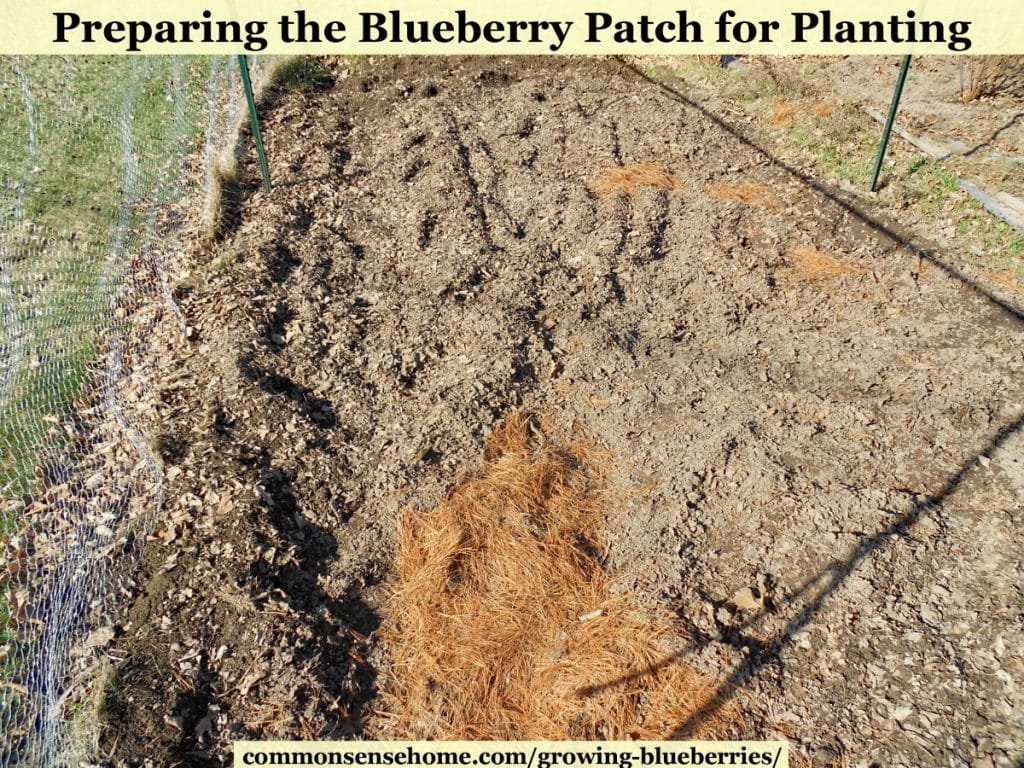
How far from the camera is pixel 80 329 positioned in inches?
182

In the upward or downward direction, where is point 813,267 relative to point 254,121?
downward

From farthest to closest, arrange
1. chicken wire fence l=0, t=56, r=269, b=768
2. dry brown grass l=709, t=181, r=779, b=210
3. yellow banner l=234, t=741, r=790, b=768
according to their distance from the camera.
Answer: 1. dry brown grass l=709, t=181, r=779, b=210
2. chicken wire fence l=0, t=56, r=269, b=768
3. yellow banner l=234, t=741, r=790, b=768

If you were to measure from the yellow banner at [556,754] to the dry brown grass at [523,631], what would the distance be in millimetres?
41

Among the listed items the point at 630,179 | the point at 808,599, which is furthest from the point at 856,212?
the point at 808,599

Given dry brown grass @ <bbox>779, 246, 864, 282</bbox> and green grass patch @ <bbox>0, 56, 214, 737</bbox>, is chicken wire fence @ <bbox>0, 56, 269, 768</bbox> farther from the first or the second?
dry brown grass @ <bbox>779, 246, 864, 282</bbox>

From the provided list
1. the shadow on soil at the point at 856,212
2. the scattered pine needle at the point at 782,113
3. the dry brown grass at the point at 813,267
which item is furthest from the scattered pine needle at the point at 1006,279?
the scattered pine needle at the point at 782,113

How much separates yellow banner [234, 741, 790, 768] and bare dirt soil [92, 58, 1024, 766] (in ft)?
0.29

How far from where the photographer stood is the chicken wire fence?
304cm

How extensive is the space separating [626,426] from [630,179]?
2.85 metres

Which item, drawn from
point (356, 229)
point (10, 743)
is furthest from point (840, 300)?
point (10, 743)

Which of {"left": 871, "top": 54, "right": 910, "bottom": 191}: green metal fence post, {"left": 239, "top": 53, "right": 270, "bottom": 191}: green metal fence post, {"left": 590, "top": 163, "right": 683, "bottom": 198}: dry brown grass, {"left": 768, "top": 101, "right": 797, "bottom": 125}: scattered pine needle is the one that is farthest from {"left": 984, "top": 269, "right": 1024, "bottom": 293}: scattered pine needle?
{"left": 239, "top": 53, "right": 270, "bottom": 191}: green metal fence post

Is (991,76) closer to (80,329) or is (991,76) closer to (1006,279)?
(1006,279)

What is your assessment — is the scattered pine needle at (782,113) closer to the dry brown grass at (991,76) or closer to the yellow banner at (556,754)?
the dry brown grass at (991,76)

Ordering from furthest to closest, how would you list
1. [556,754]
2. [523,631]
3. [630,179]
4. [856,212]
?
[630,179], [856,212], [523,631], [556,754]
